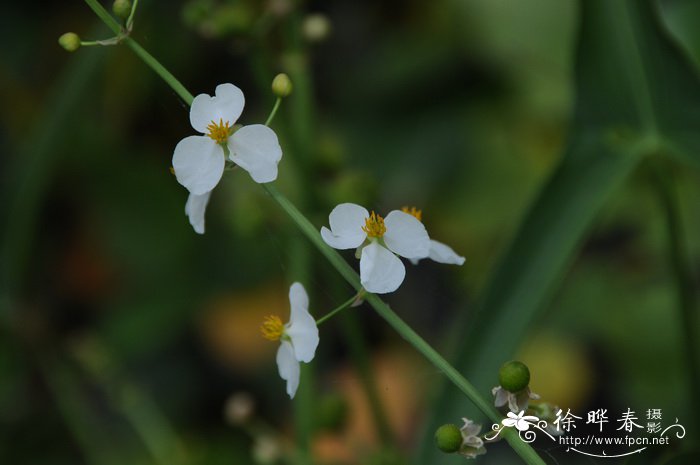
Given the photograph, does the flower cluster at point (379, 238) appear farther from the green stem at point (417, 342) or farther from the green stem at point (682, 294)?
the green stem at point (682, 294)

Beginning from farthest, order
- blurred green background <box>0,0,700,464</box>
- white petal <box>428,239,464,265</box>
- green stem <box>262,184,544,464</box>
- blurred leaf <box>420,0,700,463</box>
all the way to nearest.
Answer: blurred green background <box>0,0,700,464</box> → blurred leaf <box>420,0,700,463</box> → white petal <box>428,239,464,265</box> → green stem <box>262,184,544,464</box>

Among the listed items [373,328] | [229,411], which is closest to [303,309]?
[229,411]

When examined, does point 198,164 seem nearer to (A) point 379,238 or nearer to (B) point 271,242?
(A) point 379,238

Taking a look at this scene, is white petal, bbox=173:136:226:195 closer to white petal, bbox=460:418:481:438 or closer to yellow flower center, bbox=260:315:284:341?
yellow flower center, bbox=260:315:284:341

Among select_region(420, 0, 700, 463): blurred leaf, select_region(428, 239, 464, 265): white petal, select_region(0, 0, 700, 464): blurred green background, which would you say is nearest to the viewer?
select_region(428, 239, 464, 265): white petal

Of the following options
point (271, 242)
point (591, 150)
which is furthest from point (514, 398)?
point (271, 242)

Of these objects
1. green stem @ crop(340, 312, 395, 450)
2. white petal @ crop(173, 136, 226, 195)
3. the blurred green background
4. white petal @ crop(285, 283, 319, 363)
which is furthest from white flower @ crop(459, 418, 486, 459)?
the blurred green background

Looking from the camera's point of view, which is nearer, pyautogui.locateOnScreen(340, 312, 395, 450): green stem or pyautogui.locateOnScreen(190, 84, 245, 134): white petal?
pyautogui.locateOnScreen(190, 84, 245, 134): white petal
